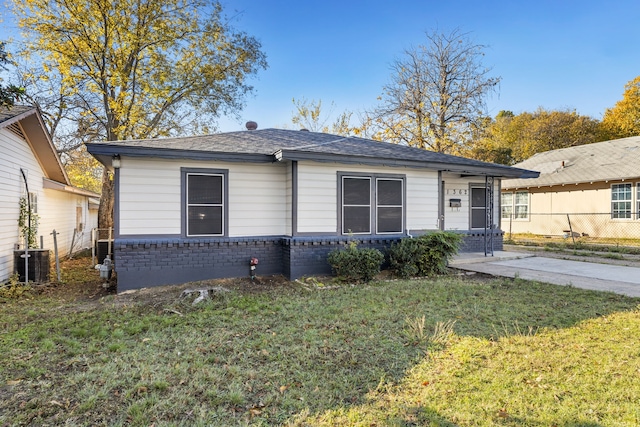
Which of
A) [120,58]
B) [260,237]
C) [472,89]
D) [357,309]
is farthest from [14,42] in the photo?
[472,89]

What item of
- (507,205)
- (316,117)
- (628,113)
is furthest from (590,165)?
(316,117)

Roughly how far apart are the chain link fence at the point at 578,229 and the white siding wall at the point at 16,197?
46.5 ft

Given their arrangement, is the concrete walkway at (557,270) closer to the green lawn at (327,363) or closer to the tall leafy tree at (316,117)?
the green lawn at (327,363)

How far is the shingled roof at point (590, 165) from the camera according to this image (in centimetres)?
1483

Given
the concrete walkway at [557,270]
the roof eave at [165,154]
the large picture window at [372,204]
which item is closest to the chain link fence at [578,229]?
the concrete walkway at [557,270]

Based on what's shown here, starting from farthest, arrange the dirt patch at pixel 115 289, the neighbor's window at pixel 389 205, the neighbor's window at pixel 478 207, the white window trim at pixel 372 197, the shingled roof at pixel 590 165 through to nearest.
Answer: the shingled roof at pixel 590 165
the neighbor's window at pixel 478 207
the neighbor's window at pixel 389 205
the white window trim at pixel 372 197
the dirt patch at pixel 115 289

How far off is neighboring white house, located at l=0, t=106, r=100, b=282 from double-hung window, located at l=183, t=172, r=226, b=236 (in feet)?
11.3

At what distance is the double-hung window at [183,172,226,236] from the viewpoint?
708 centimetres

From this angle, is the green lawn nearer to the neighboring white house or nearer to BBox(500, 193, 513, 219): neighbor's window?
the neighboring white house

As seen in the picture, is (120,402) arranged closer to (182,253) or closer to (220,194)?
(182,253)

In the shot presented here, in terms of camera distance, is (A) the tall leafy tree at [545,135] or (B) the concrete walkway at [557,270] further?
(A) the tall leafy tree at [545,135]

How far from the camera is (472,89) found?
62.6 feet

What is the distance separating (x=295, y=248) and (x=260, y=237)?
0.86m

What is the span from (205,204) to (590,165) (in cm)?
1798
